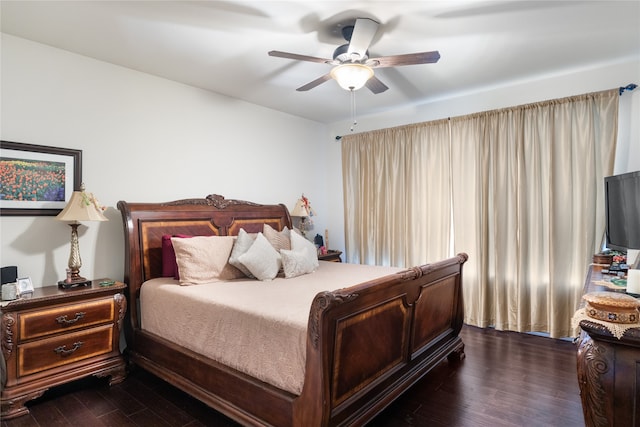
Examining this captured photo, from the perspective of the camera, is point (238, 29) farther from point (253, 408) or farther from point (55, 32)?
point (253, 408)

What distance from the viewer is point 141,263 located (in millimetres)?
3133

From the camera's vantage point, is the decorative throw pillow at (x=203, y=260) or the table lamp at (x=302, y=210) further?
the table lamp at (x=302, y=210)

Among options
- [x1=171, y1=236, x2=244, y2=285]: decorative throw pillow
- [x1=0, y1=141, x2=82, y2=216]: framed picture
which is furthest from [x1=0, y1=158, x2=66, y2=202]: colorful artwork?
[x1=171, y1=236, x2=244, y2=285]: decorative throw pillow

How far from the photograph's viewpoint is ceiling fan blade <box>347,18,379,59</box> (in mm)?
2418

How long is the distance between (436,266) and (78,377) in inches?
111

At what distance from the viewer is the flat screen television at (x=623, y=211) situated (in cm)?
222

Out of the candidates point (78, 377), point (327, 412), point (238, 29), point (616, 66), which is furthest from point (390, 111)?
point (78, 377)

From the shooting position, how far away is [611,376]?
1.35 meters

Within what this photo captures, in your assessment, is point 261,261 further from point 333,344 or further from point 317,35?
point 317,35

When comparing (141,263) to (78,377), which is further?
(141,263)

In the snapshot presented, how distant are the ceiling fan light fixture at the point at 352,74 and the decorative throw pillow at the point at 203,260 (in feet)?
5.87

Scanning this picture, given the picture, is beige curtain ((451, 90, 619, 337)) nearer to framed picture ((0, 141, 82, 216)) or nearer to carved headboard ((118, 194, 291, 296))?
carved headboard ((118, 194, 291, 296))

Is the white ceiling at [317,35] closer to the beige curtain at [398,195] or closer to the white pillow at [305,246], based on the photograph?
the beige curtain at [398,195]

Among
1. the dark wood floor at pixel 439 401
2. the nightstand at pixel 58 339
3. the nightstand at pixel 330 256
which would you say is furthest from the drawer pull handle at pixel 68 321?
the nightstand at pixel 330 256
